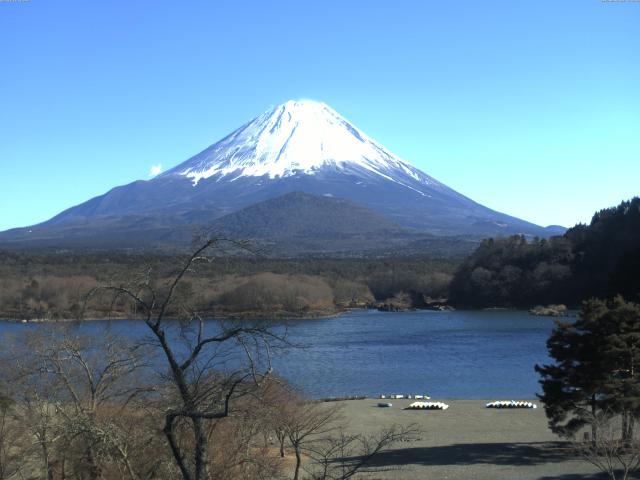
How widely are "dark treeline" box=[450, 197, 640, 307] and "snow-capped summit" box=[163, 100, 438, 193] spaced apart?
8377 cm

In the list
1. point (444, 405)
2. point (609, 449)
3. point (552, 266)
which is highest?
point (552, 266)

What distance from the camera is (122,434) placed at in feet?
17.4

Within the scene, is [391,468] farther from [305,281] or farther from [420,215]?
[420,215]

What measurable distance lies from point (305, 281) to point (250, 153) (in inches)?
3593

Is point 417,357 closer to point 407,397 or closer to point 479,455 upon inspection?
point 407,397

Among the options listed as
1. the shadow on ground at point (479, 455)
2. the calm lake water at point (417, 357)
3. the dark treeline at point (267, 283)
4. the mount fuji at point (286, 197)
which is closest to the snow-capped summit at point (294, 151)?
the mount fuji at point (286, 197)

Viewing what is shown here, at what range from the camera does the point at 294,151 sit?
140 m

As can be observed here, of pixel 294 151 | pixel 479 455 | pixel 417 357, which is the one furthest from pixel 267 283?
pixel 294 151

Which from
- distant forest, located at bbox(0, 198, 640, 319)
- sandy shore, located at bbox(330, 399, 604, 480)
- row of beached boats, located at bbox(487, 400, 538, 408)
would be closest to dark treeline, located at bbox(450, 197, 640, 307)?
distant forest, located at bbox(0, 198, 640, 319)

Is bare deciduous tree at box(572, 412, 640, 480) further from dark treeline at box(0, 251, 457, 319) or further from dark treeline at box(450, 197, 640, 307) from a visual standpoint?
dark treeline at box(450, 197, 640, 307)

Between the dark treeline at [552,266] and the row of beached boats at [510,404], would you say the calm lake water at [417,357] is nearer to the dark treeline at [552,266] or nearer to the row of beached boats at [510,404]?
the row of beached boats at [510,404]

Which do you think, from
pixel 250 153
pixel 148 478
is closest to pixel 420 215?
pixel 250 153

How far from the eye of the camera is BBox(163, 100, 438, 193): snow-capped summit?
137m

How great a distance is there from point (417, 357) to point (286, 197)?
8454 centimetres
